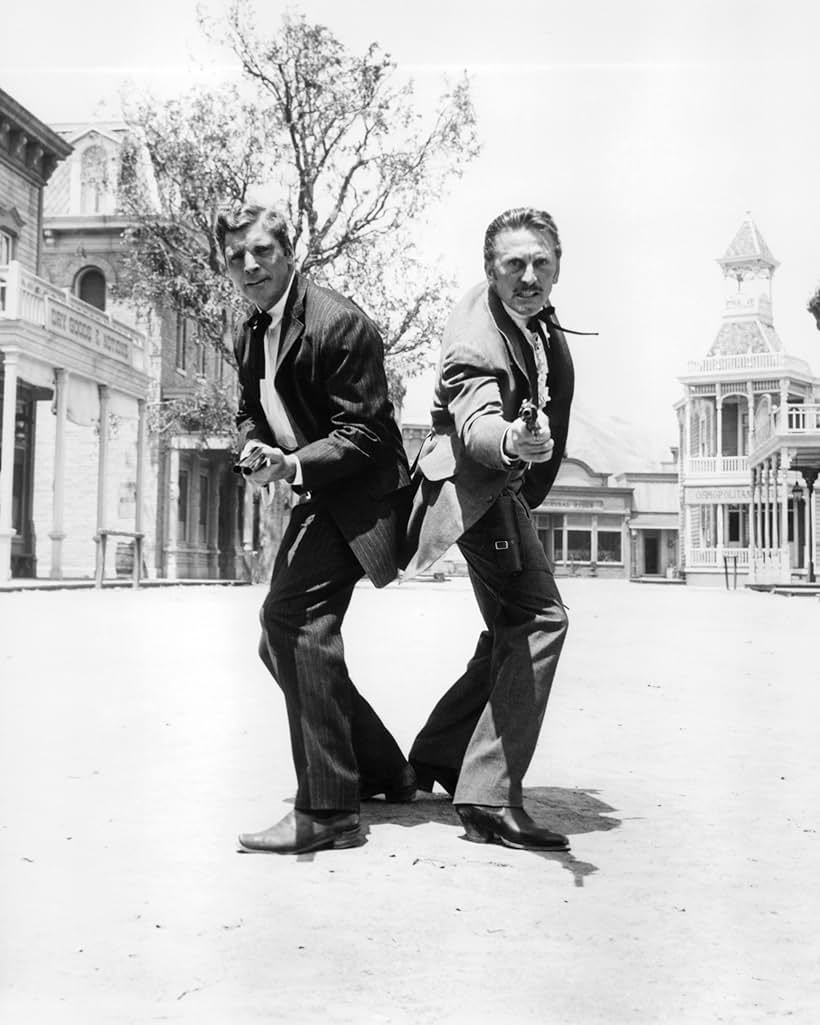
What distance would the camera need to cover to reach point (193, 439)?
88.1 feet

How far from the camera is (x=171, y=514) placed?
89.0 feet

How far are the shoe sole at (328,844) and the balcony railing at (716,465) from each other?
37.2 m

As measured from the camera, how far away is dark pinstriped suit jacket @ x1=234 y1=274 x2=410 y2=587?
3205mm

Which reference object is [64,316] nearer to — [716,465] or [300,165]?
[300,165]

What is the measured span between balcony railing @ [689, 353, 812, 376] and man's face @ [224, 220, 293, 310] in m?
30.0

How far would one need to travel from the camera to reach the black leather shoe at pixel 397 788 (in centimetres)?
381

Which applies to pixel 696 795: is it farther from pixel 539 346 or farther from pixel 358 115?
pixel 358 115

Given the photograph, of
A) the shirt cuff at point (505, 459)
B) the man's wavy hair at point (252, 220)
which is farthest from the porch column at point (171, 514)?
the shirt cuff at point (505, 459)

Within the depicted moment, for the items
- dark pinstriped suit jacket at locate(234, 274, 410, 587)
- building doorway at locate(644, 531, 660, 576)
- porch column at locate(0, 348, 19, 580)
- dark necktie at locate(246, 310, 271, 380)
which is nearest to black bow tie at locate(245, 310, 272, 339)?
dark necktie at locate(246, 310, 271, 380)

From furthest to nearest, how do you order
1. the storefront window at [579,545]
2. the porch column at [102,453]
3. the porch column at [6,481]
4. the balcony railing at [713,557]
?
the storefront window at [579,545], the balcony railing at [713,557], the porch column at [102,453], the porch column at [6,481]

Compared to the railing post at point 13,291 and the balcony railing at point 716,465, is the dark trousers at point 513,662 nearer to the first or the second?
the railing post at point 13,291

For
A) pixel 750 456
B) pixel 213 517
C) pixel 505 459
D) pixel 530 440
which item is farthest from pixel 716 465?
pixel 530 440

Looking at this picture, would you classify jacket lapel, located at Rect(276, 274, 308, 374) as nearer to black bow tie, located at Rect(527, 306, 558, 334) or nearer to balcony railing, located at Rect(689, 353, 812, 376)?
black bow tie, located at Rect(527, 306, 558, 334)

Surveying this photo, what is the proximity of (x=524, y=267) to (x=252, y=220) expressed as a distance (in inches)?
27.0
